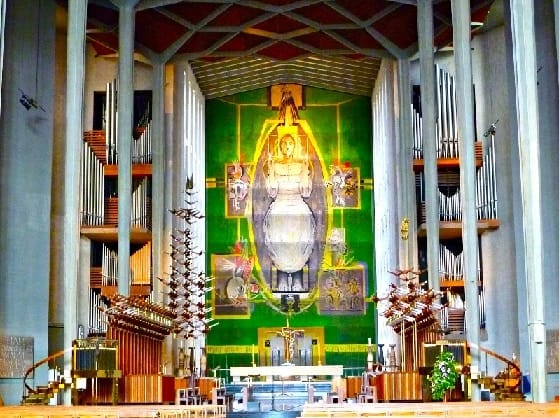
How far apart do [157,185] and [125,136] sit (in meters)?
3.15

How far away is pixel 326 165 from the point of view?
2831 centimetres

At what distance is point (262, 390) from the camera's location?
2291 centimetres

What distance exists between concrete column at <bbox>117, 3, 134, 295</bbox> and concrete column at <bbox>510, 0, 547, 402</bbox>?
8872 mm

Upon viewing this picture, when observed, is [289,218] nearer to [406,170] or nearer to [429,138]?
[406,170]

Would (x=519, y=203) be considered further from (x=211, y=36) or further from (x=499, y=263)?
(x=211, y=36)

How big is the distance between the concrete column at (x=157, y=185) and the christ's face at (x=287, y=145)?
5.69 metres

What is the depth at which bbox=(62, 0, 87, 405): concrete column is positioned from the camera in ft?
48.1

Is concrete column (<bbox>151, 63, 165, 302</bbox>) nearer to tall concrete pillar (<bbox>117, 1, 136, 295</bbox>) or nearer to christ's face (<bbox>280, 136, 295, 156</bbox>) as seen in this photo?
tall concrete pillar (<bbox>117, 1, 136, 295</bbox>)

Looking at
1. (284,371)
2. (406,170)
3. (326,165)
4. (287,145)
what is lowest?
(284,371)

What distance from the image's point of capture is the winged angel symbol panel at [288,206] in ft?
90.8

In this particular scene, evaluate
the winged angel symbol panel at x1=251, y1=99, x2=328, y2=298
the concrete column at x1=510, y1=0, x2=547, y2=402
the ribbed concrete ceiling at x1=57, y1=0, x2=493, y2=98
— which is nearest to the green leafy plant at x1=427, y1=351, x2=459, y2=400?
the concrete column at x1=510, y1=0, x2=547, y2=402

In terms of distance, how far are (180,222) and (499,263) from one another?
786cm

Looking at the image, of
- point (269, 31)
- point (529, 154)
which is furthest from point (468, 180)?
point (269, 31)

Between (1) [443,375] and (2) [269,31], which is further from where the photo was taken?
(2) [269,31]
